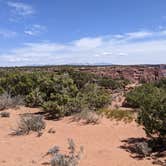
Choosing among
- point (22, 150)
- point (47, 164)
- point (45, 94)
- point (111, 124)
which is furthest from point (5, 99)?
point (47, 164)

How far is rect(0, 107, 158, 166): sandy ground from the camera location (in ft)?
30.5

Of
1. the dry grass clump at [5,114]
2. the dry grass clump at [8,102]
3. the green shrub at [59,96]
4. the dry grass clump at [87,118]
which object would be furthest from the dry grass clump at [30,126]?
the dry grass clump at [8,102]

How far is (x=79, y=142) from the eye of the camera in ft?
37.9

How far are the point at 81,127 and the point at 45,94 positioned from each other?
21.7ft

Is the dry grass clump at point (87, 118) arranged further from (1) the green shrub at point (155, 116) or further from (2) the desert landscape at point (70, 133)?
(1) the green shrub at point (155, 116)

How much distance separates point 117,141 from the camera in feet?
38.3

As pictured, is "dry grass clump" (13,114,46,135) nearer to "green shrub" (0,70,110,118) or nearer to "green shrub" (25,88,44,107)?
"green shrub" (0,70,110,118)

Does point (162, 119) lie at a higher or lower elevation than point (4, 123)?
higher

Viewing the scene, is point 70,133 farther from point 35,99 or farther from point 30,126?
point 35,99

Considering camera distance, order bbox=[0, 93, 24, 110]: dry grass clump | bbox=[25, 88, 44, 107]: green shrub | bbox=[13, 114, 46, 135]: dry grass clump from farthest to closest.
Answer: bbox=[25, 88, 44, 107]: green shrub, bbox=[0, 93, 24, 110]: dry grass clump, bbox=[13, 114, 46, 135]: dry grass clump

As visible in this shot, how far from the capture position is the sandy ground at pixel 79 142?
30.5ft

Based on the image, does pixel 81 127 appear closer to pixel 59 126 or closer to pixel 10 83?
pixel 59 126

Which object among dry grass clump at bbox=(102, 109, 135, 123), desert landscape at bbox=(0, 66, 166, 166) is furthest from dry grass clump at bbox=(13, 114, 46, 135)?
dry grass clump at bbox=(102, 109, 135, 123)

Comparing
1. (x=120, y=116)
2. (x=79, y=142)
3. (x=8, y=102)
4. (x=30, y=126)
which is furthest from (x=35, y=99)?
(x=79, y=142)
